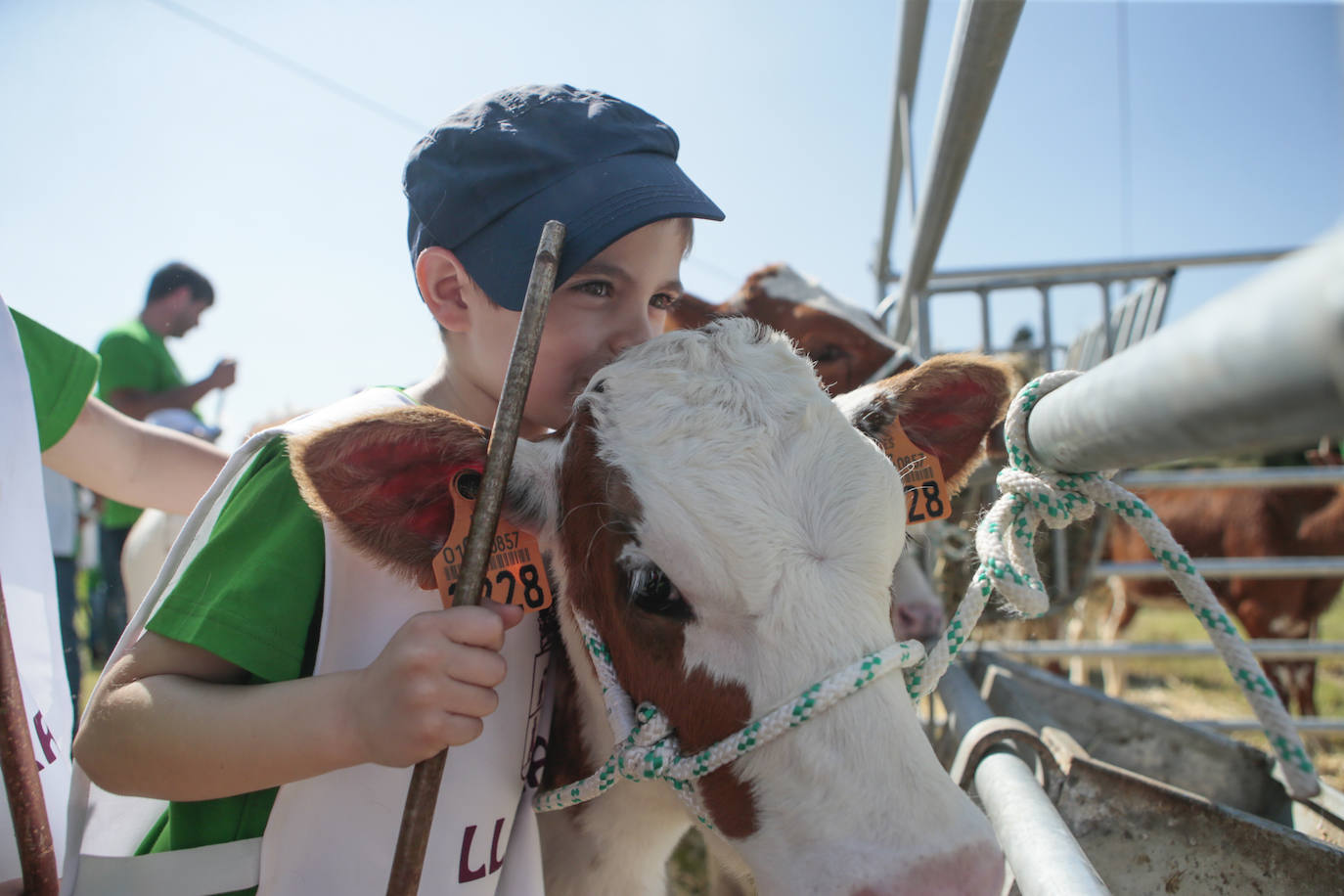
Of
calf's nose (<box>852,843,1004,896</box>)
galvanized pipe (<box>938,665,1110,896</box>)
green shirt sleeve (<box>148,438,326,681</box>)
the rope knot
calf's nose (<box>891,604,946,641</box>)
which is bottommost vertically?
calf's nose (<box>891,604,946,641</box>)

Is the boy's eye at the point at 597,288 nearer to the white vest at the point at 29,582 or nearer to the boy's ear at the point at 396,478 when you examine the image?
the boy's ear at the point at 396,478

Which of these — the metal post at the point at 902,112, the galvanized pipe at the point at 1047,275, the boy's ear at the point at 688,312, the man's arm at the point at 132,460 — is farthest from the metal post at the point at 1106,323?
the man's arm at the point at 132,460

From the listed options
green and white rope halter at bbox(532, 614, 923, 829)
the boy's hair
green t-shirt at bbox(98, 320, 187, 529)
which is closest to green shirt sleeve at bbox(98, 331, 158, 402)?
green t-shirt at bbox(98, 320, 187, 529)

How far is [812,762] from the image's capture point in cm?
109

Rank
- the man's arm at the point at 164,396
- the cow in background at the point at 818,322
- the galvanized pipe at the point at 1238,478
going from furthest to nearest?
the man's arm at the point at 164,396
the galvanized pipe at the point at 1238,478
the cow in background at the point at 818,322

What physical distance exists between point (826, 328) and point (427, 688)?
2988 mm

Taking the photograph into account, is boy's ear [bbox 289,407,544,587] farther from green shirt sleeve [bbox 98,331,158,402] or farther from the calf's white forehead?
green shirt sleeve [bbox 98,331,158,402]

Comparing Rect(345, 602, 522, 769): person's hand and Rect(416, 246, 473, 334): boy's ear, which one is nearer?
Rect(345, 602, 522, 769): person's hand

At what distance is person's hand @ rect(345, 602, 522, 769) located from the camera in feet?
3.48

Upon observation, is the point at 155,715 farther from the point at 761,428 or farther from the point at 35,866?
the point at 761,428

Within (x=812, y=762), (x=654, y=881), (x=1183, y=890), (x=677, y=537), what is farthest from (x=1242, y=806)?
(x=677, y=537)

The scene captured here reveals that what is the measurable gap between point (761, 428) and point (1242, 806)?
1.90 metres

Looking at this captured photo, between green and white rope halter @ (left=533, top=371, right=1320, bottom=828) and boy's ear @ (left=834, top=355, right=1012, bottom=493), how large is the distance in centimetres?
56

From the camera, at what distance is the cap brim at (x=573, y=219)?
153cm
